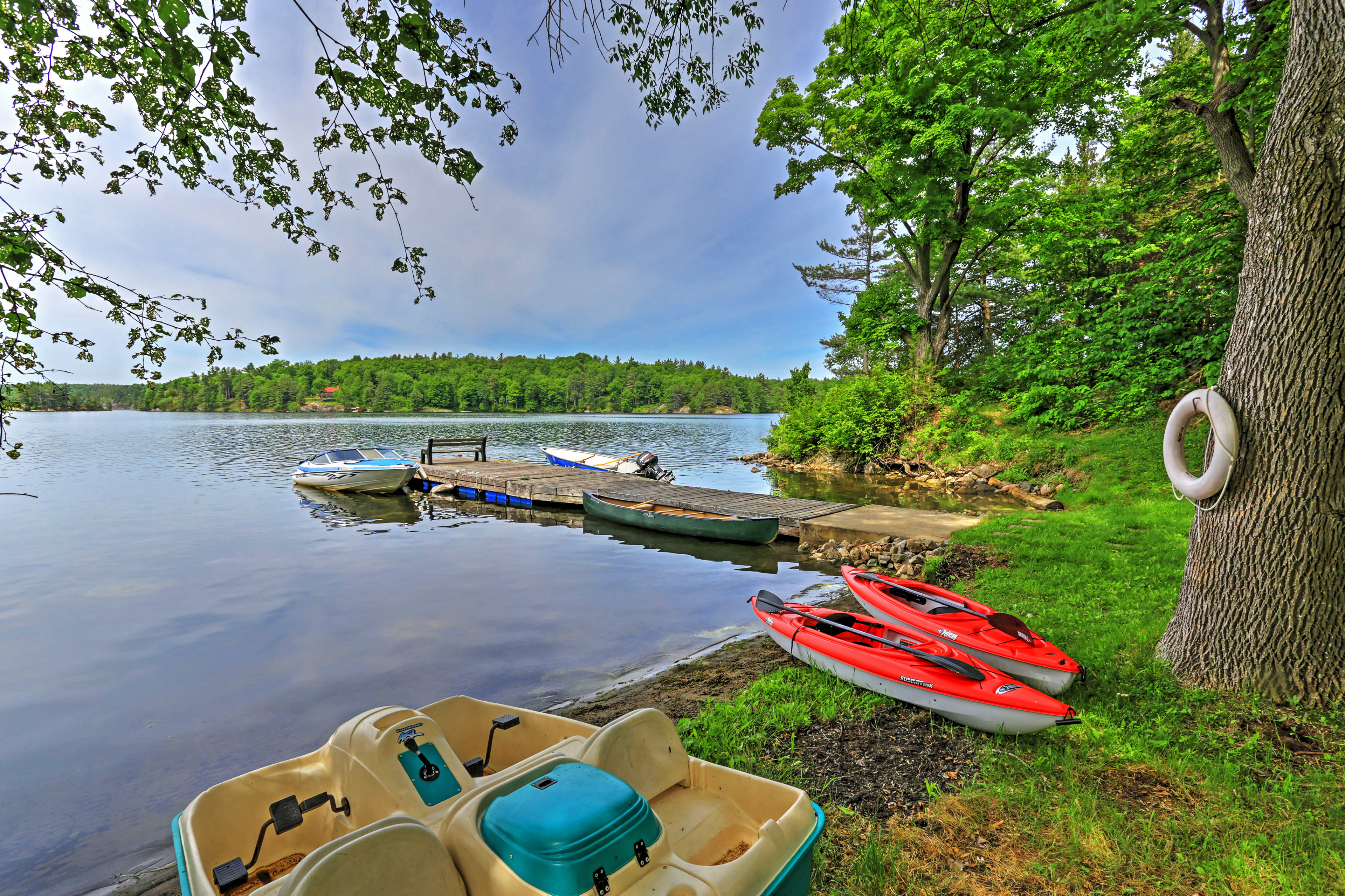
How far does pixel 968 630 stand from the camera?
5520 mm

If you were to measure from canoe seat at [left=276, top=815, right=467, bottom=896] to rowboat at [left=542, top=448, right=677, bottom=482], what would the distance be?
64.1ft

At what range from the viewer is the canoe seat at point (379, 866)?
75.0 inches

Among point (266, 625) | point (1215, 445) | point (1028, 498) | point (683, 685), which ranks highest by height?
point (1215, 445)

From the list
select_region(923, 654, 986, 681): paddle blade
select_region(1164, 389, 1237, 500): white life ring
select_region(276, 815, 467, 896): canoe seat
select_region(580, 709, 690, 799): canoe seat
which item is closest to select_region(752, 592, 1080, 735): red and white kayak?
select_region(923, 654, 986, 681): paddle blade

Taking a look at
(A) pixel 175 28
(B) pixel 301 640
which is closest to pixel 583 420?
(B) pixel 301 640

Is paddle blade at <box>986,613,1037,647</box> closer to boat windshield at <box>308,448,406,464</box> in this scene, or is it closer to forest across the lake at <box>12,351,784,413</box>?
boat windshield at <box>308,448,406,464</box>

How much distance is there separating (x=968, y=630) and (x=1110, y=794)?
82.0 inches

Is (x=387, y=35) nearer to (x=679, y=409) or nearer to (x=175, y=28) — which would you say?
(x=175, y=28)

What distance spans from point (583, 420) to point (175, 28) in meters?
98.3

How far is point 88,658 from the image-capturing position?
8.20m

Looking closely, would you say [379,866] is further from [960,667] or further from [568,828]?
[960,667]

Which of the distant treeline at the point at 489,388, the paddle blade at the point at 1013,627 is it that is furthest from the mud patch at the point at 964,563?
the distant treeline at the point at 489,388

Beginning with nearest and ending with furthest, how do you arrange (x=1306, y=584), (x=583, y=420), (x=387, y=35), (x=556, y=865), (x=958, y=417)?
(x=556, y=865) < (x=387, y=35) < (x=1306, y=584) < (x=958, y=417) < (x=583, y=420)

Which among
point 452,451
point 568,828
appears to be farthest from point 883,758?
point 452,451
